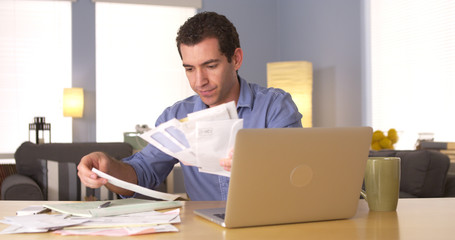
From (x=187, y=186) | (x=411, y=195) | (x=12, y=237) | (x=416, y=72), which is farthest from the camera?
(x=416, y=72)

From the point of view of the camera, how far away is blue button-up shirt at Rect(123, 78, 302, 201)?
181 centimetres

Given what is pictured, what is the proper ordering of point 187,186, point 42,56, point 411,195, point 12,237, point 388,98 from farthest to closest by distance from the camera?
1. point 42,56
2. point 388,98
3. point 411,195
4. point 187,186
5. point 12,237

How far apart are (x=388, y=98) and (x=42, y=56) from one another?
3.61 metres

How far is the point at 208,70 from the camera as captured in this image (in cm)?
177

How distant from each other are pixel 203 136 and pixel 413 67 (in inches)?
130

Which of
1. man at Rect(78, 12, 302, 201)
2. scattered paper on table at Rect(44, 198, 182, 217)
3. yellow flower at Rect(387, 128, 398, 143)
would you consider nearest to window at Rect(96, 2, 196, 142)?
yellow flower at Rect(387, 128, 398, 143)

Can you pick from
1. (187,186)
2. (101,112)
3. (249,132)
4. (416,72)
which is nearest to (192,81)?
(187,186)

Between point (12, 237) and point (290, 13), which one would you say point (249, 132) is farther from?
point (290, 13)

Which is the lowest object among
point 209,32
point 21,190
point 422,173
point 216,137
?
point 21,190

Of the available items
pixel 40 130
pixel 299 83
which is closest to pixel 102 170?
pixel 299 83

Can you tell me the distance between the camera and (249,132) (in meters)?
1.02

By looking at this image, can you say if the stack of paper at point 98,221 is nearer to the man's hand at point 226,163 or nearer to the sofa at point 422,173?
the man's hand at point 226,163

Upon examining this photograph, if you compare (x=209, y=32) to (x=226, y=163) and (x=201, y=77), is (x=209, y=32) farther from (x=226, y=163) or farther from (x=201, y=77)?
(x=226, y=163)

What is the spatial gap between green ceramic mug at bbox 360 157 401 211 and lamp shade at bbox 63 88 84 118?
474 centimetres
